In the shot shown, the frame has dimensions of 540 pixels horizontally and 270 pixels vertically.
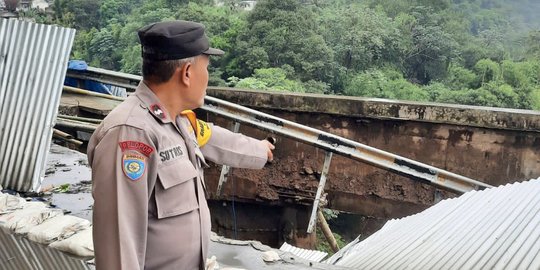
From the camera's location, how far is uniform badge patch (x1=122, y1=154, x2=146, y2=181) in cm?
138

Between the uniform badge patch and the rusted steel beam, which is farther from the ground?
the uniform badge patch

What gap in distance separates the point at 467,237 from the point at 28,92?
3.18 metres

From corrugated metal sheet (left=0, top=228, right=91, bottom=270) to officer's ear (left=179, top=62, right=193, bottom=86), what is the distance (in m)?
1.78

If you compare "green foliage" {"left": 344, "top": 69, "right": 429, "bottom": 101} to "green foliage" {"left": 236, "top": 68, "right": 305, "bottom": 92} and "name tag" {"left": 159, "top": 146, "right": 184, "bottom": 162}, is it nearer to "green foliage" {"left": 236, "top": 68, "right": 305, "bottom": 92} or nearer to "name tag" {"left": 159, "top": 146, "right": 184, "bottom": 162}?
"green foliage" {"left": 236, "top": 68, "right": 305, "bottom": 92}

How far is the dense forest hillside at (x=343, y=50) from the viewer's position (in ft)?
61.1

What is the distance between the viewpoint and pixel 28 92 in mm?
3973

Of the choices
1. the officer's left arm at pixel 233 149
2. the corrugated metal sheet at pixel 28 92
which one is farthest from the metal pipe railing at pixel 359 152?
the officer's left arm at pixel 233 149

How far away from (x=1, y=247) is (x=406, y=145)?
4.35m

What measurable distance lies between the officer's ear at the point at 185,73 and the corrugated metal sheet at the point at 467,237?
5.11 feet

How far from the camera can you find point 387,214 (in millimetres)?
6234

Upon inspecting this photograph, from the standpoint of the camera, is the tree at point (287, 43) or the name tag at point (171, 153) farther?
the tree at point (287, 43)

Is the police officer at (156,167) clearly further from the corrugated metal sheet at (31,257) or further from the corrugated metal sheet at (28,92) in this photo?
the corrugated metal sheet at (28,92)

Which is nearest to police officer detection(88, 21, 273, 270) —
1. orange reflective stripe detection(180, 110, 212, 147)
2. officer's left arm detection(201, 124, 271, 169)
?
orange reflective stripe detection(180, 110, 212, 147)

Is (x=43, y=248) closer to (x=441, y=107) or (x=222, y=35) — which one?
(x=441, y=107)
